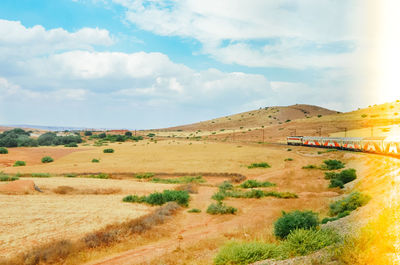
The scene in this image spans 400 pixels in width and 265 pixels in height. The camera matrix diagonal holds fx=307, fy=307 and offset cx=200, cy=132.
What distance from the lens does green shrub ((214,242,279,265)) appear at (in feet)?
29.9

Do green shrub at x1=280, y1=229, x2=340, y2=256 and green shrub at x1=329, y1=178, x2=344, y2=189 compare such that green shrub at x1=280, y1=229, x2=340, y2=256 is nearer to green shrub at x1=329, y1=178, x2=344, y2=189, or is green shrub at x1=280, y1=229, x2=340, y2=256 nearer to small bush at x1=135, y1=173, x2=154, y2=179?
green shrub at x1=329, y1=178, x2=344, y2=189

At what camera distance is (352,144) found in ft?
162

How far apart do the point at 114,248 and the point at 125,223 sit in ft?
8.51

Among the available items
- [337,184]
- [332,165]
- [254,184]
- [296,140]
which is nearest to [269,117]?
[296,140]

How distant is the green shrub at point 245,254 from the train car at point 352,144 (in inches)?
1669

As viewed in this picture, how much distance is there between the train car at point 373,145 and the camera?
38025 millimetres

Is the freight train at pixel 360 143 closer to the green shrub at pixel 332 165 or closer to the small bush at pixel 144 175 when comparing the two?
the green shrub at pixel 332 165

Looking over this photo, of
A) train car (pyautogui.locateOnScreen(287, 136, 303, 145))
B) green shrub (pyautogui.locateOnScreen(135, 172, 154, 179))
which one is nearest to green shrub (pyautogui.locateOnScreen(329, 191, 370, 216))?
green shrub (pyautogui.locateOnScreen(135, 172, 154, 179))

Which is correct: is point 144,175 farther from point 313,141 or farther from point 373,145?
point 313,141

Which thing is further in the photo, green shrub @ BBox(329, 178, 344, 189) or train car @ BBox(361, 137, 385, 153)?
train car @ BBox(361, 137, 385, 153)

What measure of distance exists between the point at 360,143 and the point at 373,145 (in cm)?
525

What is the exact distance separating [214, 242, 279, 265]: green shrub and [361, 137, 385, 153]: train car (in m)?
34.1

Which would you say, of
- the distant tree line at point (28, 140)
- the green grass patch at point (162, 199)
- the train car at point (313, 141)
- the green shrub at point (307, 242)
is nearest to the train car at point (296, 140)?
the train car at point (313, 141)

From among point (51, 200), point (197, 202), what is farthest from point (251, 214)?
point (51, 200)
